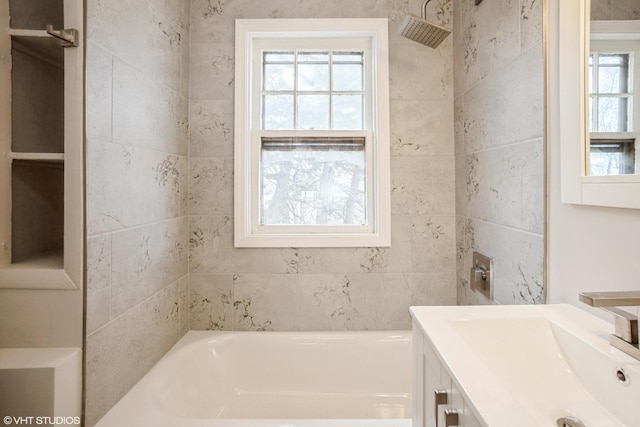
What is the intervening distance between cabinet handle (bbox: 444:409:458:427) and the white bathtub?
1129 millimetres

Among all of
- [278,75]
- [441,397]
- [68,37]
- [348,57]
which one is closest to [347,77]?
[348,57]

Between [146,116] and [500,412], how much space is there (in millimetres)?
1532

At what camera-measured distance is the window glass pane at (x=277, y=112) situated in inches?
78.7

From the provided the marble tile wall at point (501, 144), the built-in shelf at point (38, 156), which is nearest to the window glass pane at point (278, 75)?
the marble tile wall at point (501, 144)

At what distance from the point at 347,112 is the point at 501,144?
0.89 meters

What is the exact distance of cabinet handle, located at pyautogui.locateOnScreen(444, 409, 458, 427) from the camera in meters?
0.69

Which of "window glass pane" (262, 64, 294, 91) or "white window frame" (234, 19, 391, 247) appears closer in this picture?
"white window frame" (234, 19, 391, 247)

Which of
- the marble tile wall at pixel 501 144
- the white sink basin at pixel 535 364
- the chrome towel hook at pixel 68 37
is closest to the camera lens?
the white sink basin at pixel 535 364

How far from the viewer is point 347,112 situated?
2006 mm

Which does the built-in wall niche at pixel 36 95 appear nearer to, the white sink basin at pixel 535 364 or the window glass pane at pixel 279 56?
the window glass pane at pixel 279 56

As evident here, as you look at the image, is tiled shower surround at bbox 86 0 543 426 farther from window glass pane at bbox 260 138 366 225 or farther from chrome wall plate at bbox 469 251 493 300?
window glass pane at bbox 260 138 366 225

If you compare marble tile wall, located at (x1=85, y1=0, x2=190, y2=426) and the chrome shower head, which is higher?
the chrome shower head

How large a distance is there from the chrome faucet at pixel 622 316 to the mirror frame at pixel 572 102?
0.28 m

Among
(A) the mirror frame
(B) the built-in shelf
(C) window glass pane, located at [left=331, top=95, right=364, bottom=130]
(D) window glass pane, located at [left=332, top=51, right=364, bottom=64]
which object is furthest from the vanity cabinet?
(D) window glass pane, located at [left=332, top=51, right=364, bottom=64]
